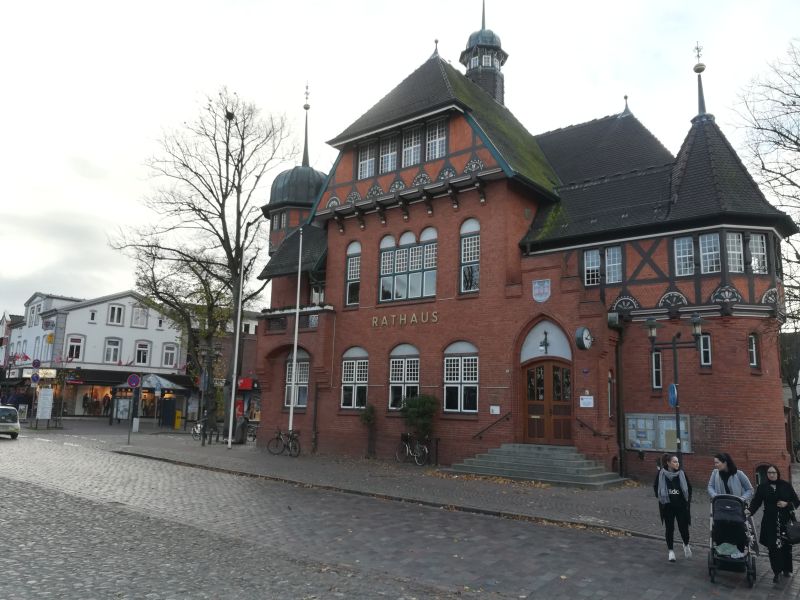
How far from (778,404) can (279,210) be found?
1035 inches

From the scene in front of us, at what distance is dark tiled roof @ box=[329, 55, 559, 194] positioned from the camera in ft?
76.5

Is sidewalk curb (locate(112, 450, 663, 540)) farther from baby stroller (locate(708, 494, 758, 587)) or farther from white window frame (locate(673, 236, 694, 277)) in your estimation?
white window frame (locate(673, 236, 694, 277))

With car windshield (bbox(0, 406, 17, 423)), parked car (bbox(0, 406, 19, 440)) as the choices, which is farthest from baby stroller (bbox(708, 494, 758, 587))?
car windshield (bbox(0, 406, 17, 423))

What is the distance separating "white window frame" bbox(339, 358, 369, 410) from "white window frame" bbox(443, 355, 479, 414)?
3.68m

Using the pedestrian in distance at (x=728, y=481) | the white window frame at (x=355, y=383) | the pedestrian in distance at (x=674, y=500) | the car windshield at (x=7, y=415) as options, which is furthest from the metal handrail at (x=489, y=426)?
the car windshield at (x=7, y=415)

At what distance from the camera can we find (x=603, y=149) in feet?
83.1

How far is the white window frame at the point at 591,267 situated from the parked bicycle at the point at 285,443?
12.4 metres

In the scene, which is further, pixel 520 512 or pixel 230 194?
pixel 230 194

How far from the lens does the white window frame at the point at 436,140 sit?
955 inches

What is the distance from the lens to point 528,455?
19734mm

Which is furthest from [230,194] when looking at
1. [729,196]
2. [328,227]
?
[729,196]

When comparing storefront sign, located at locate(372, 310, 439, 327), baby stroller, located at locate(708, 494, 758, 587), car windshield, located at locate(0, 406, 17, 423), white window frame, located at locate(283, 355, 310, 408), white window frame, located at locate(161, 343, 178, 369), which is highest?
white window frame, located at locate(161, 343, 178, 369)

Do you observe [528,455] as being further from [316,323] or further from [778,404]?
[316,323]

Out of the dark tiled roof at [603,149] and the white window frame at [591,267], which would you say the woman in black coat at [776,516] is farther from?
the dark tiled roof at [603,149]
